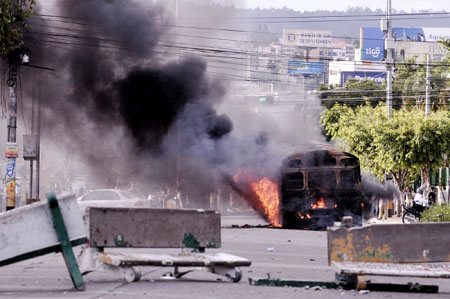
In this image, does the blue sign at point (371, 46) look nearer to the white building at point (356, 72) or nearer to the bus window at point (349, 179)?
the white building at point (356, 72)

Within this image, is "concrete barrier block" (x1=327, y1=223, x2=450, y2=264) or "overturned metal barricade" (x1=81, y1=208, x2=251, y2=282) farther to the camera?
"concrete barrier block" (x1=327, y1=223, x2=450, y2=264)

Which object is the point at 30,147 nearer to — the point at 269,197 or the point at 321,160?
the point at 269,197

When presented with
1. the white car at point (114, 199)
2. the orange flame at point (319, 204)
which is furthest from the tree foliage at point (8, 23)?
the white car at point (114, 199)

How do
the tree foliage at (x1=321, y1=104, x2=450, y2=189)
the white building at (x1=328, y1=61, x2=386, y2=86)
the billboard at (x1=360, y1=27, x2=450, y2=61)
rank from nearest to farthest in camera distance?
the tree foliage at (x1=321, y1=104, x2=450, y2=189)
the white building at (x1=328, y1=61, x2=386, y2=86)
the billboard at (x1=360, y1=27, x2=450, y2=61)

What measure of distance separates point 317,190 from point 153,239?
1240 cm

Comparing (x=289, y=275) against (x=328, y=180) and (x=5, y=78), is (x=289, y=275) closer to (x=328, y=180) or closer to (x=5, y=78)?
(x=328, y=180)

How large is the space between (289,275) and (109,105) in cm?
1694

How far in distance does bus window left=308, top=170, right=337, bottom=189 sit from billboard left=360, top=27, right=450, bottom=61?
364ft

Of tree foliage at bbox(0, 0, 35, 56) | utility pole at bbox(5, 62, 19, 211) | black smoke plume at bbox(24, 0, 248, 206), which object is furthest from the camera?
black smoke plume at bbox(24, 0, 248, 206)

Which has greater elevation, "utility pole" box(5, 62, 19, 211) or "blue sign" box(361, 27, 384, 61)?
"blue sign" box(361, 27, 384, 61)

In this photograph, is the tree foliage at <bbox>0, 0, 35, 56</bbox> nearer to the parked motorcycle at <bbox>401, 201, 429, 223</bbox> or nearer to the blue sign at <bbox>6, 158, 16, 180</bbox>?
the blue sign at <bbox>6, 158, 16, 180</bbox>

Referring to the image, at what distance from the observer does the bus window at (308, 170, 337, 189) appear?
2119 cm

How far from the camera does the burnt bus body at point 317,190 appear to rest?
2100 cm

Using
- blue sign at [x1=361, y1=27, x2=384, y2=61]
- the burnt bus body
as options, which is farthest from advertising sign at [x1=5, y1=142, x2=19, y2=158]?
blue sign at [x1=361, y1=27, x2=384, y2=61]
